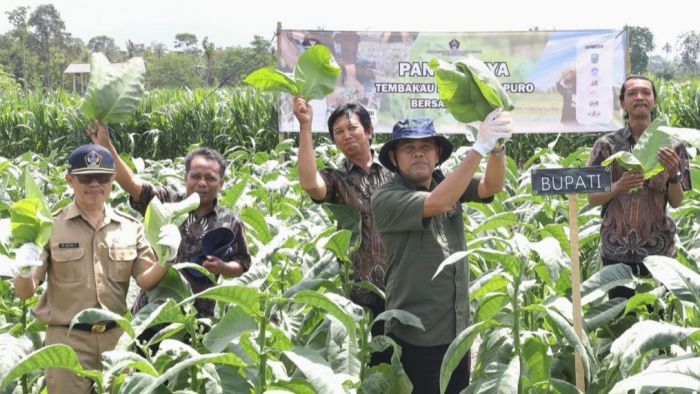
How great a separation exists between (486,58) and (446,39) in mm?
556

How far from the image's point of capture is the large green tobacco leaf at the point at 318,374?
2418 mm

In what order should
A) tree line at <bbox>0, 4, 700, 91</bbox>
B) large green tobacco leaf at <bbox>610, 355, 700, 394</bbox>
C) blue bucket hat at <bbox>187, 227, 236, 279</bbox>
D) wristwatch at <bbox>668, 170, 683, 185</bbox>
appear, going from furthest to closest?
1. tree line at <bbox>0, 4, 700, 91</bbox>
2. wristwatch at <bbox>668, 170, 683, 185</bbox>
3. blue bucket hat at <bbox>187, 227, 236, 279</bbox>
4. large green tobacco leaf at <bbox>610, 355, 700, 394</bbox>

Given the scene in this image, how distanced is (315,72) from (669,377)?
1.78 metres

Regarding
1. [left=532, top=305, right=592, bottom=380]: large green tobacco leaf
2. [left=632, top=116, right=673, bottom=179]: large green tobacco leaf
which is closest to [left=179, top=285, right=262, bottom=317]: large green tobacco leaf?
[left=532, top=305, right=592, bottom=380]: large green tobacco leaf

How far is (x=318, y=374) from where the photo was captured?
8.06ft

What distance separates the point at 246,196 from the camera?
17.5 ft

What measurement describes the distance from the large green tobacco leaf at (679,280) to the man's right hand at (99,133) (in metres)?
2.03

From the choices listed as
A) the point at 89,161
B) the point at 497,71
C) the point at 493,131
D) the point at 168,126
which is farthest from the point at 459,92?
the point at 168,126

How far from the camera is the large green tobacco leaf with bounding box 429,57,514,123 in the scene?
2928mm

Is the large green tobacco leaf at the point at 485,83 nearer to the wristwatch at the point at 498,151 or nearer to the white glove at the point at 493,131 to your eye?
the white glove at the point at 493,131

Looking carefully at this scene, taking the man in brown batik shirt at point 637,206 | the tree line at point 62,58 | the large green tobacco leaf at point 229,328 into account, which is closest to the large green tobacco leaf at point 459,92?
the large green tobacco leaf at point 229,328

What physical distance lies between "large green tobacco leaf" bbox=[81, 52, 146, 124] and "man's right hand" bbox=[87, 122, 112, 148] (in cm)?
10

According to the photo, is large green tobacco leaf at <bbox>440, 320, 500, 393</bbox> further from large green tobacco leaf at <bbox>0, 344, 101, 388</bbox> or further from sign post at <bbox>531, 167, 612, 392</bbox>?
large green tobacco leaf at <bbox>0, 344, 101, 388</bbox>

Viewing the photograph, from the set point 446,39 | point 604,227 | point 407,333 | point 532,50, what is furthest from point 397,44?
point 407,333
